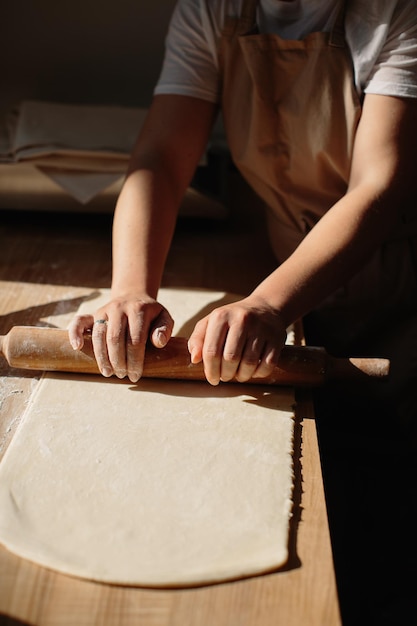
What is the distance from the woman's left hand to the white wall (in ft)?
4.79

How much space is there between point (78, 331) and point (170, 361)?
0.50 feet

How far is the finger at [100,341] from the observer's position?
1075 millimetres

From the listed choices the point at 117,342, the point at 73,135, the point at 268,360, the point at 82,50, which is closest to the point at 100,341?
the point at 117,342

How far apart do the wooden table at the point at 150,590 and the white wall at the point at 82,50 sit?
697 millimetres

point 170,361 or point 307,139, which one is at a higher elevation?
point 307,139

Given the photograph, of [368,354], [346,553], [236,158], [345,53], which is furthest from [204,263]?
[346,553]

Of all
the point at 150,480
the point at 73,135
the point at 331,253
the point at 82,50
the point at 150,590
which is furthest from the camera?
the point at 82,50

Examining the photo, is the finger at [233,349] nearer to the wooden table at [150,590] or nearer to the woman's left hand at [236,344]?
the woman's left hand at [236,344]

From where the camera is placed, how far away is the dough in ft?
2.67

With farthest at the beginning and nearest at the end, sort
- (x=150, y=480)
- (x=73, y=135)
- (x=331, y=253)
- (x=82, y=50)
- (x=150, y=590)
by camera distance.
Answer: (x=82, y=50) → (x=73, y=135) → (x=331, y=253) → (x=150, y=480) → (x=150, y=590)

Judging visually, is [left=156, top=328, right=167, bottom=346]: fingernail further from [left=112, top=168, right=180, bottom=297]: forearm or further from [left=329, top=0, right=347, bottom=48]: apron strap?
[left=329, top=0, right=347, bottom=48]: apron strap

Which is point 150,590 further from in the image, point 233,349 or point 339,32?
point 339,32

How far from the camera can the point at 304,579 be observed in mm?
800

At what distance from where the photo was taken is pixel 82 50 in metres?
2.25
